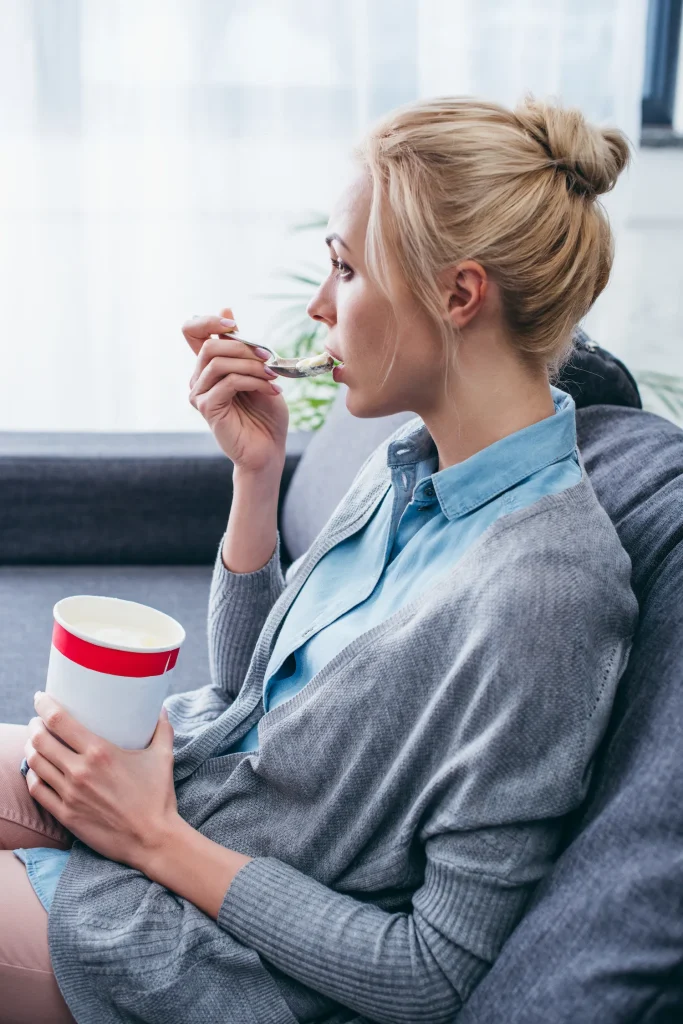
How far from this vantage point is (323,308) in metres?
0.96

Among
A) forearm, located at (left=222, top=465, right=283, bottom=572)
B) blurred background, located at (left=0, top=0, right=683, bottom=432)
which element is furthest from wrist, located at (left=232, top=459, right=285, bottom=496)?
blurred background, located at (left=0, top=0, right=683, bottom=432)

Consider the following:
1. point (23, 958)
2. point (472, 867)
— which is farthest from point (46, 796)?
point (472, 867)

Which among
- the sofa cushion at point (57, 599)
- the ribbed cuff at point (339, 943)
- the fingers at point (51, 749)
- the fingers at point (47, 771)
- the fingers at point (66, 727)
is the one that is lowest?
the sofa cushion at point (57, 599)

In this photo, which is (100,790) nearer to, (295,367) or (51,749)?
(51,749)

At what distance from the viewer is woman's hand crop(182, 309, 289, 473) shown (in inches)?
41.3

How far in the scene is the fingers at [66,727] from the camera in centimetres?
84

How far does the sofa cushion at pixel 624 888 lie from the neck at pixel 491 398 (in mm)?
191

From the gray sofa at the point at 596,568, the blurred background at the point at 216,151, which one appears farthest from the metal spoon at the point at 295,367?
the blurred background at the point at 216,151

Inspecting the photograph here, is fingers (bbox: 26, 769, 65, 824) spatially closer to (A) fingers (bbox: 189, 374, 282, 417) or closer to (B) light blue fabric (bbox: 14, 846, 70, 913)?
(B) light blue fabric (bbox: 14, 846, 70, 913)

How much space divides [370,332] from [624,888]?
51cm

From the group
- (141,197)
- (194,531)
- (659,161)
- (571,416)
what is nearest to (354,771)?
(571,416)

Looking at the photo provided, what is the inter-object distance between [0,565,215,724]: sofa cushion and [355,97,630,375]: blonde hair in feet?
2.70

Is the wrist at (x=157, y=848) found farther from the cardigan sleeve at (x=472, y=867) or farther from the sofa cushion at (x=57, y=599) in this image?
the sofa cushion at (x=57, y=599)

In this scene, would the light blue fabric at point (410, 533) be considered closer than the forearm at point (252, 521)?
Yes
